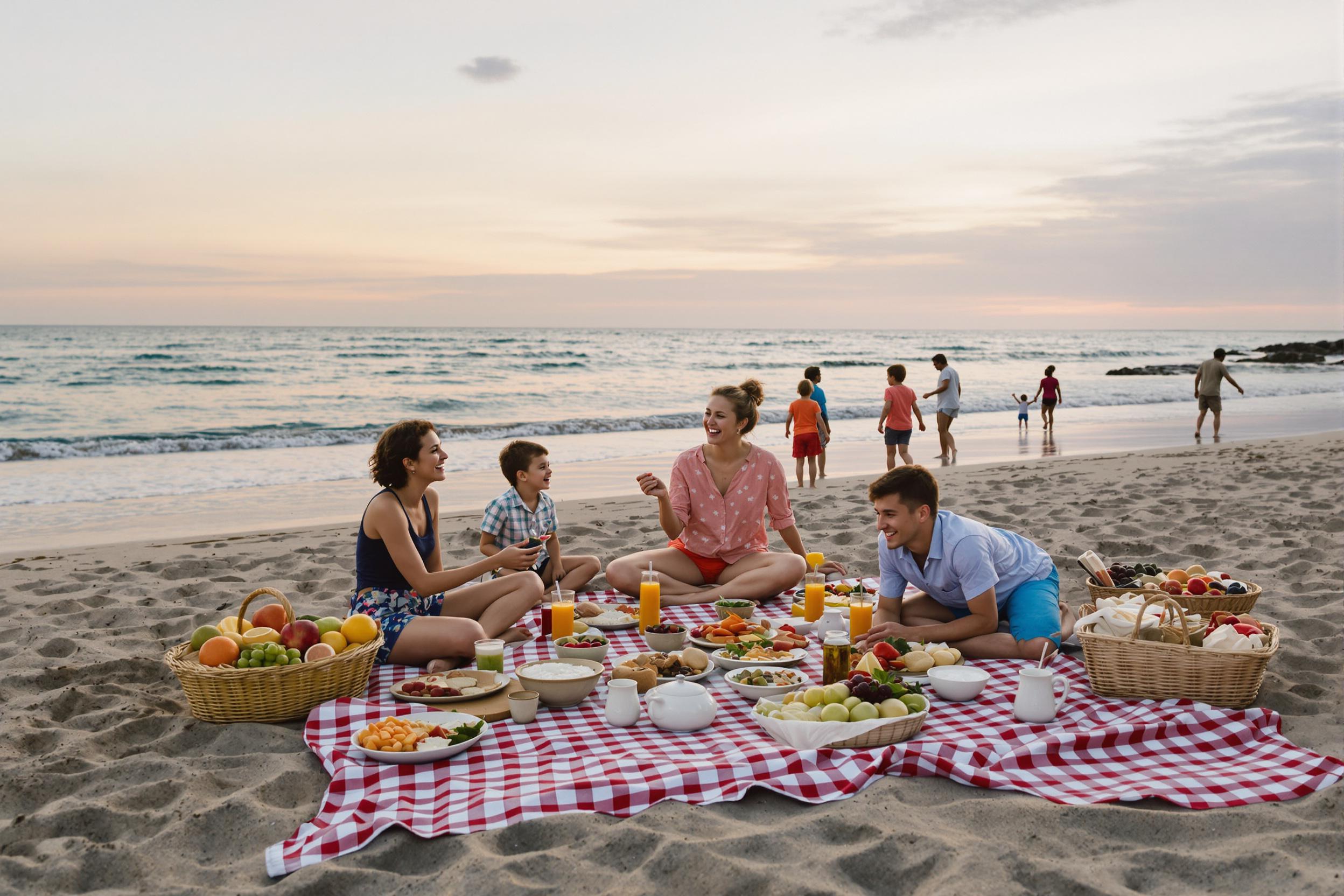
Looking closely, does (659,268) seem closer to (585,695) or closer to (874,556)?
(874,556)

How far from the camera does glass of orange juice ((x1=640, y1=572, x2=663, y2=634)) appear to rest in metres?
4.84

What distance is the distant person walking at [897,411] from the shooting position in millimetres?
12055

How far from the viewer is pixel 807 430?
1130cm

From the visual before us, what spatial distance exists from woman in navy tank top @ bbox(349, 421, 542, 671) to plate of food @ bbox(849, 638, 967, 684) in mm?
1713

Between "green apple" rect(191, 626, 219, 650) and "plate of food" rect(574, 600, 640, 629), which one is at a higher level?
"green apple" rect(191, 626, 219, 650)

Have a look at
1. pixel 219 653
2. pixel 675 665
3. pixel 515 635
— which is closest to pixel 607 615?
pixel 515 635

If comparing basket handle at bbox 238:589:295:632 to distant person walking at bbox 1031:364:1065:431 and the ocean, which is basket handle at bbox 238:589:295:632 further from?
distant person walking at bbox 1031:364:1065:431

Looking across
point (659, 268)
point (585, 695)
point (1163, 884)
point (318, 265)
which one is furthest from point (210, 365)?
point (1163, 884)

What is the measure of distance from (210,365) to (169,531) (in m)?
26.5

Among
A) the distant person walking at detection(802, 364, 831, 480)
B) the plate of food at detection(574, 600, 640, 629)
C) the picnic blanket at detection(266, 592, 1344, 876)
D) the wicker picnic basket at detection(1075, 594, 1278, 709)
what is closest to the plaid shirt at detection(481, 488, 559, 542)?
the plate of food at detection(574, 600, 640, 629)

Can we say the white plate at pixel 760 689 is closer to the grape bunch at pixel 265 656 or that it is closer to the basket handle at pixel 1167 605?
the basket handle at pixel 1167 605

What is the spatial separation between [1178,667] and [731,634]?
1990 millimetres

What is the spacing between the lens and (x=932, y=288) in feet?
145

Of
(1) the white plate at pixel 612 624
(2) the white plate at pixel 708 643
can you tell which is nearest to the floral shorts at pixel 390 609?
(1) the white plate at pixel 612 624
